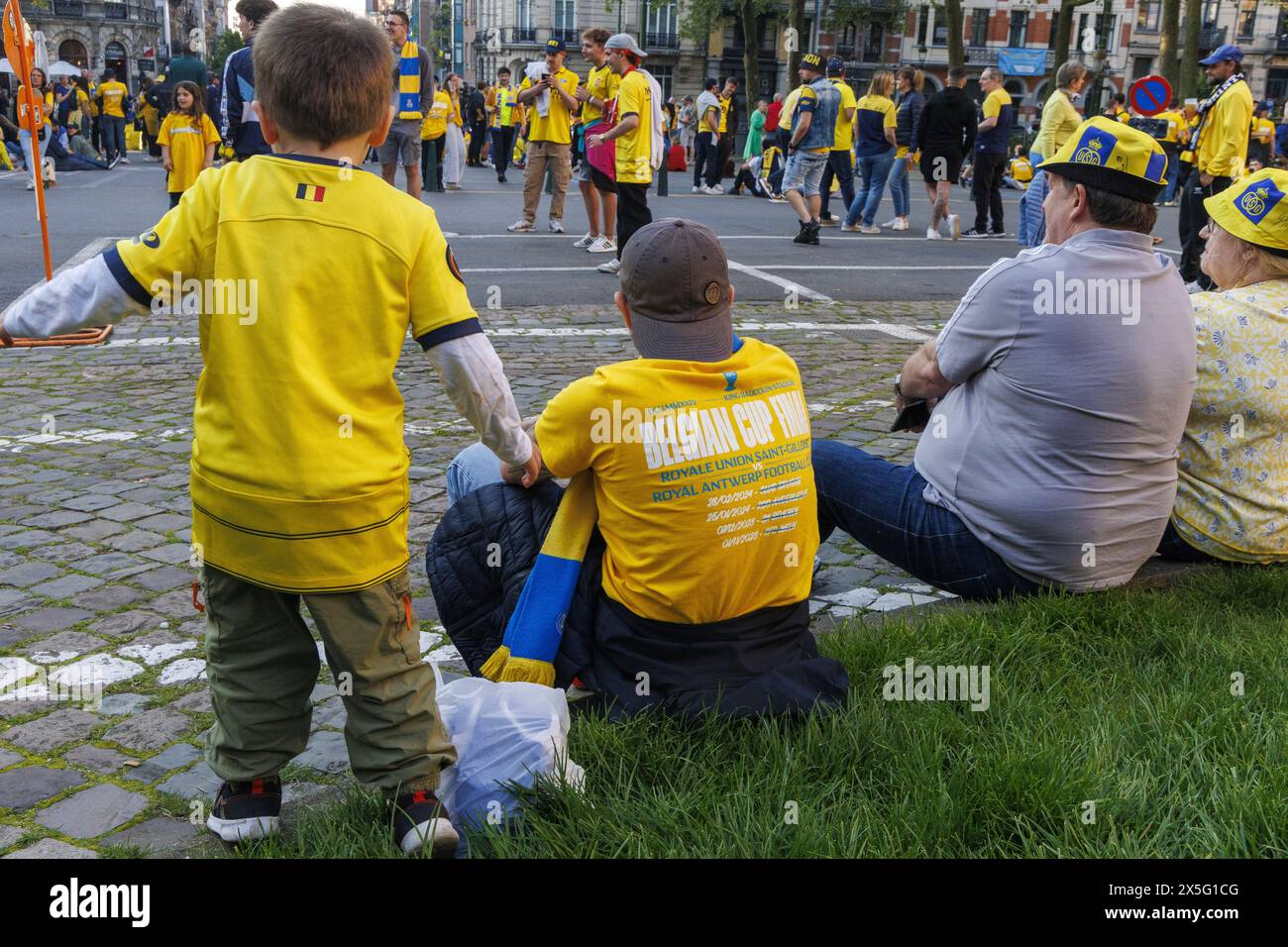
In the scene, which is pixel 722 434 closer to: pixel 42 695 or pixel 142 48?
pixel 42 695

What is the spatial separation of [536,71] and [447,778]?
15.2 meters

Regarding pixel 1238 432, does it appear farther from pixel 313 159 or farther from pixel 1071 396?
pixel 313 159

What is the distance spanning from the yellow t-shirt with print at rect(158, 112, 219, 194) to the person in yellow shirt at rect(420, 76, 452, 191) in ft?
11.0

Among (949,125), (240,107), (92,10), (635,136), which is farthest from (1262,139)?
(92,10)

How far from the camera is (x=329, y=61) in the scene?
239 centimetres

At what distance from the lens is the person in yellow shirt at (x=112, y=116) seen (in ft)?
86.7

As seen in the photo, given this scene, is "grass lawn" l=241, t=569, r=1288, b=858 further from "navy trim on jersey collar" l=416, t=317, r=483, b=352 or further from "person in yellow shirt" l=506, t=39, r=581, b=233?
"person in yellow shirt" l=506, t=39, r=581, b=233

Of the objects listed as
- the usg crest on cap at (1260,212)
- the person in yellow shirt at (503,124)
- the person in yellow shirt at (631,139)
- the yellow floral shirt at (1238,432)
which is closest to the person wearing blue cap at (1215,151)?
the person in yellow shirt at (631,139)

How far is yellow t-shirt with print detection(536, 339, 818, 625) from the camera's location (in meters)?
2.80

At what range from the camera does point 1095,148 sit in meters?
3.59

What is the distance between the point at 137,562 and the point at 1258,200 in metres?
3.83

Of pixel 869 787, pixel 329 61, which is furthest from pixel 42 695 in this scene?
pixel 869 787

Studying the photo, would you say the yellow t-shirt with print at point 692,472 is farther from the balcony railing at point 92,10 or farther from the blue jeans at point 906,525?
the balcony railing at point 92,10

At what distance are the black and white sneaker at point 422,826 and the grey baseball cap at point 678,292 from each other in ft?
3.57
